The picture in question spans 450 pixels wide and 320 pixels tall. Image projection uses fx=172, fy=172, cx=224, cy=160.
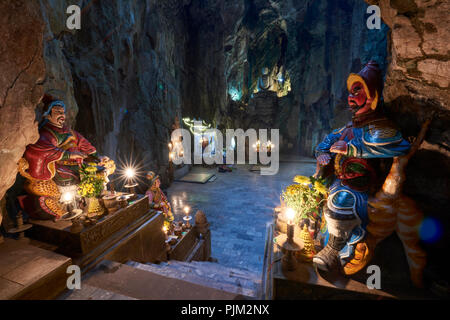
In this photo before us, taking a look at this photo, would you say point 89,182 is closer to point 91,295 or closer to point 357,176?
point 91,295

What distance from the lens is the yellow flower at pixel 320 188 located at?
114 inches

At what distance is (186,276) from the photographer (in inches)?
115

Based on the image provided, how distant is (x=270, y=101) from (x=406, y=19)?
2107 centimetres

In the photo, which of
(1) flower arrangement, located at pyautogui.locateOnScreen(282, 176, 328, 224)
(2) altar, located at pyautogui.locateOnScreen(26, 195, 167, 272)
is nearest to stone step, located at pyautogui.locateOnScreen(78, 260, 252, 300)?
(2) altar, located at pyautogui.locateOnScreen(26, 195, 167, 272)

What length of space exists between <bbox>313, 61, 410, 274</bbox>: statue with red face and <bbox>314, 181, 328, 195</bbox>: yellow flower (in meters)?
0.31

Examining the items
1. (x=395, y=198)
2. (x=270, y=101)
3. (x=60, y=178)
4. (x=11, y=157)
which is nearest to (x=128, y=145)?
(x=60, y=178)

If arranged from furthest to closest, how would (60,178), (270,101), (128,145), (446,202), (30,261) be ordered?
(270,101) → (128,145) → (60,178) → (30,261) → (446,202)

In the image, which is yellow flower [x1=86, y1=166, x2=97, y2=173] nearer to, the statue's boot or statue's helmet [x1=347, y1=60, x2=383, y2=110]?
the statue's boot

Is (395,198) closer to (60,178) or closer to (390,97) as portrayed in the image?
(390,97)

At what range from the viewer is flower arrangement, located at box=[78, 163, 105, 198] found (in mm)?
3316

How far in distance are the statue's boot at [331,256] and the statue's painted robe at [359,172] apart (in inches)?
3.8

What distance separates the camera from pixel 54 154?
299 cm

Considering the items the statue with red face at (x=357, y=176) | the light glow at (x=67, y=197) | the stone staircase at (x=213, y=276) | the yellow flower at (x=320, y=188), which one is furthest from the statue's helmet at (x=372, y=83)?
the light glow at (x=67, y=197)
